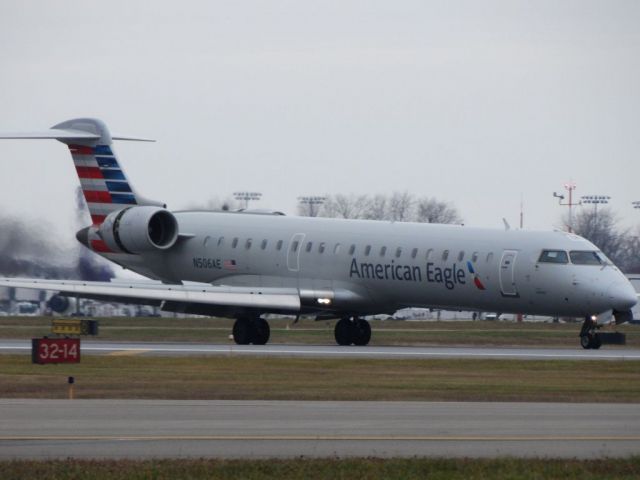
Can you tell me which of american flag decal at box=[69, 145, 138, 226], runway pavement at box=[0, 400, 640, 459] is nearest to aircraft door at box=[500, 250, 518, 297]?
american flag decal at box=[69, 145, 138, 226]

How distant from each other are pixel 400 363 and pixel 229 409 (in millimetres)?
12850

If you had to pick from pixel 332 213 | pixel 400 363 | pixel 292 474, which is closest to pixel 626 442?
pixel 292 474

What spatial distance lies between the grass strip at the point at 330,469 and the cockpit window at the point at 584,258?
25.9 m

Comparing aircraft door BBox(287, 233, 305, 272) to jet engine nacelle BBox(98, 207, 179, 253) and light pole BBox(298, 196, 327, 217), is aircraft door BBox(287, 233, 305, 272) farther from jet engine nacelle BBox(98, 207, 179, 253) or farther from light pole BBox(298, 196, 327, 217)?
light pole BBox(298, 196, 327, 217)

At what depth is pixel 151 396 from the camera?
2386cm

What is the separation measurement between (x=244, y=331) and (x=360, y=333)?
3.74 m

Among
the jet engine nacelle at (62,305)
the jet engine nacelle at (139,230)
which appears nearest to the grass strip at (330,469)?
the jet engine nacelle at (139,230)

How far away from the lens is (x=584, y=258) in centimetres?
4162

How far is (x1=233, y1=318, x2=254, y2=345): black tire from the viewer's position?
45.1 metres

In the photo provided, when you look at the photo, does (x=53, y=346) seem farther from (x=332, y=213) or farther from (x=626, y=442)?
(x=332, y=213)

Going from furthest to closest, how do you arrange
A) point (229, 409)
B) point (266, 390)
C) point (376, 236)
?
point (376, 236), point (266, 390), point (229, 409)

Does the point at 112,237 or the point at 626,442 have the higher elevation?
the point at 112,237

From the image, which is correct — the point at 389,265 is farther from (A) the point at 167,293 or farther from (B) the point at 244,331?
(A) the point at 167,293

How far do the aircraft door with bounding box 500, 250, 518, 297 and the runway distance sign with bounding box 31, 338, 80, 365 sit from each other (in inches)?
557
